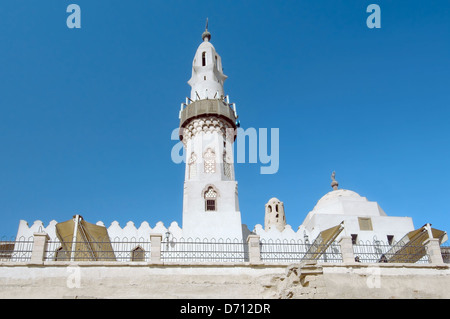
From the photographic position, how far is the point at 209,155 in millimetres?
20688

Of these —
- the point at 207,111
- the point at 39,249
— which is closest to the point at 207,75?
the point at 207,111

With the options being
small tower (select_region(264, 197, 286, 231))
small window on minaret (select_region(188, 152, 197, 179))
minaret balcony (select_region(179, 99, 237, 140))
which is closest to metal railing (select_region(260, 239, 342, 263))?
small window on minaret (select_region(188, 152, 197, 179))

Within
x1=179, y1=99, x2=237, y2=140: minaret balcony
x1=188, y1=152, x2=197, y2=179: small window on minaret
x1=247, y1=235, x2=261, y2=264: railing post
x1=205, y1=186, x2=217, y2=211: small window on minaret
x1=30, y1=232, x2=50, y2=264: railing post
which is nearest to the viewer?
x1=30, y1=232, x2=50, y2=264: railing post

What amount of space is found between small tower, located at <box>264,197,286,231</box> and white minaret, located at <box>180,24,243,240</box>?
18.9ft

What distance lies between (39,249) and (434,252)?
42.0 feet

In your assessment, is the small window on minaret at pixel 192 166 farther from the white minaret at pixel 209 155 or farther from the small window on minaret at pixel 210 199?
the small window on minaret at pixel 210 199

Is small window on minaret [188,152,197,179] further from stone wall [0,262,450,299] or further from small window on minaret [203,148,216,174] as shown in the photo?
stone wall [0,262,450,299]

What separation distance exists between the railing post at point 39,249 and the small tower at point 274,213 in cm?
1456

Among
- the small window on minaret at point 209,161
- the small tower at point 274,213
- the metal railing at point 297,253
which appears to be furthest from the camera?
the small tower at point 274,213

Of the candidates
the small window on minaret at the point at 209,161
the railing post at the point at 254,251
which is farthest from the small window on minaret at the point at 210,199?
the railing post at the point at 254,251

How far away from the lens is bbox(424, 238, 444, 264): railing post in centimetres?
1471

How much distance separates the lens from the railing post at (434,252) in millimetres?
14711
